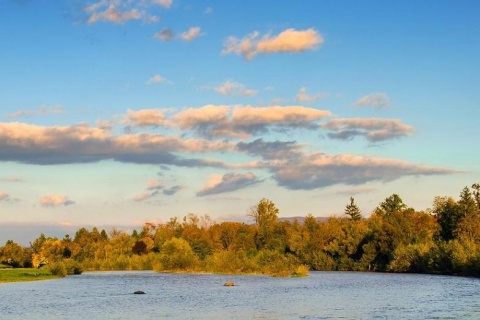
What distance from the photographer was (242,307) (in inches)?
2330

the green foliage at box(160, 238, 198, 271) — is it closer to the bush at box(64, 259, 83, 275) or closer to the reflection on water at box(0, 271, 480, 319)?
the bush at box(64, 259, 83, 275)

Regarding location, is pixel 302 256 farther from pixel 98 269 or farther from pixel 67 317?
pixel 67 317

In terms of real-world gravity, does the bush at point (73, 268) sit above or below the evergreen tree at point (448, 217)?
below

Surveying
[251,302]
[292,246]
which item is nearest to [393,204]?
[292,246]

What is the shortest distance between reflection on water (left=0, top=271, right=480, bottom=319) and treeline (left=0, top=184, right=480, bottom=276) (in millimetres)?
35530

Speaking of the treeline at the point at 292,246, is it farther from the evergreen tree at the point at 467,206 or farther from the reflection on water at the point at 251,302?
the reflection on water at the point at 251,302

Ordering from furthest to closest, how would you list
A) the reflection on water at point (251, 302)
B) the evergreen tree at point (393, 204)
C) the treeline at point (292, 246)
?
the evergreen tree at point (393, 204), the treeline at point (292, 246), the reflection on water at point (251, 302)

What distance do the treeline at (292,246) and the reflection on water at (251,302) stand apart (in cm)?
3553

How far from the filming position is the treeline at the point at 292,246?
125062 mm

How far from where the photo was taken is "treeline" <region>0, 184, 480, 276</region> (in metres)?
125

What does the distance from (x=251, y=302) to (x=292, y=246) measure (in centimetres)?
8784

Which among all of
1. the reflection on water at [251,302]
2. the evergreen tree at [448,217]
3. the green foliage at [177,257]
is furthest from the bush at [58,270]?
the evergreen tree at [448,217]

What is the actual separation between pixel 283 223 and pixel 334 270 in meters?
28.1

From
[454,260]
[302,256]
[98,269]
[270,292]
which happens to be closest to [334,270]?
[302,256]
